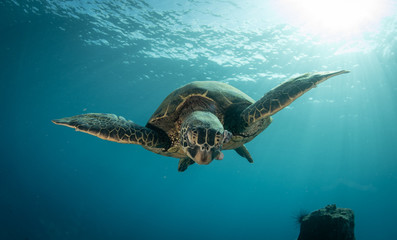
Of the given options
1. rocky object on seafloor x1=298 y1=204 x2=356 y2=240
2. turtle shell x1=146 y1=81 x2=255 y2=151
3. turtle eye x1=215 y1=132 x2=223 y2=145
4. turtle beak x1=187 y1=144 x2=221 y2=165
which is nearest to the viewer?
turtle beak x1=187 y1=144 x2=221 y2=165

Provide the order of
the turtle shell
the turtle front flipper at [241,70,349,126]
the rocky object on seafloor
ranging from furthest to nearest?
the rocky object on seafloor, the turtle shell, the turtle front flipper at [241,70,349,126]

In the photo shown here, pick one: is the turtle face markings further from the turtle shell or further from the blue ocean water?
the blue ocean water

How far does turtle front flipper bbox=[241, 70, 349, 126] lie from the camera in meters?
3.43

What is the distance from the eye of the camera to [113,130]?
3.68 m

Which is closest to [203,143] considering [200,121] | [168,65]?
[200,121]

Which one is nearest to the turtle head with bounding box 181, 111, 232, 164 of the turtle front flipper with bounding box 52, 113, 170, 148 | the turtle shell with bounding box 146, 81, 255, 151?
the turtle front flipper with bounding box 52, 113, 170, 148

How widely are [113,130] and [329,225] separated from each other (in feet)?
20.8

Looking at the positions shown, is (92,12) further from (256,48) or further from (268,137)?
(268,137)

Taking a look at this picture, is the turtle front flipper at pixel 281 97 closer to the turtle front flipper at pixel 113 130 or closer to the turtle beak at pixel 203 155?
the turtle beak at pixel 203 155

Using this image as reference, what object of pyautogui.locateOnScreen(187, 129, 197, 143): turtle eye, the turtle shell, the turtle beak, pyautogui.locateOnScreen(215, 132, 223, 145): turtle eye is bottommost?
the turtle beak

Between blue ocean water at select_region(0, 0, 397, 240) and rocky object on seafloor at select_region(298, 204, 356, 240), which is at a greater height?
blue ocean water at select_region(0, 0, 397, 240)

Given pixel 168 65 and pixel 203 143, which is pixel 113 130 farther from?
pixel 168 65

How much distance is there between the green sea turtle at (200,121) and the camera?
283cm

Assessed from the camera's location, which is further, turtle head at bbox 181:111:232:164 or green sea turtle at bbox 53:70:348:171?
green sea turtle at bbox 53:70:348:171
